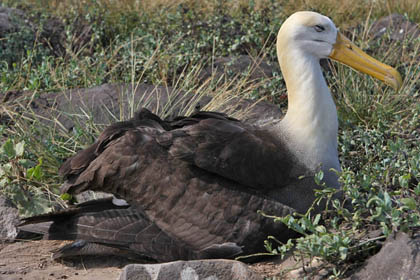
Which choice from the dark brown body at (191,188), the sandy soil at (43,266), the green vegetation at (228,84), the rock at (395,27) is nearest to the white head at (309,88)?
the dark brown body at (191,188)

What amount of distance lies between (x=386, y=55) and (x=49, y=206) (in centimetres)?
378

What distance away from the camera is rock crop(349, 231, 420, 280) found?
3230 millimetres

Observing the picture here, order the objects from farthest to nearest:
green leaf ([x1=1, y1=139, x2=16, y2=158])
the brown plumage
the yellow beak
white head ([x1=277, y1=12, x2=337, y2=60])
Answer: green leaf ([x1=1, y1=139, x2=16, y2=158]), the yellow beak, white head ([x1=277, y1=12, x2=337, y2=60]), the brown plumage

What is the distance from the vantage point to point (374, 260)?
11.1 ft

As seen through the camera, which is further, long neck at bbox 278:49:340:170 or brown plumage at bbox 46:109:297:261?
long neck at bbox 278:49:340:170

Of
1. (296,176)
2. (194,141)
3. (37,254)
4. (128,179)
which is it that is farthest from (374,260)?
(37,254)

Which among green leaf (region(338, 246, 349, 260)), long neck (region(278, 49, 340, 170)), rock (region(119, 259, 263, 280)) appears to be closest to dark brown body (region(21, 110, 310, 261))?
long neck (region(278, 49, 340, 170))

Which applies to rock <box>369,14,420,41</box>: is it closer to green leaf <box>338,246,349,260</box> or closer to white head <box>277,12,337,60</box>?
white head <box>277,12,337,60</box>

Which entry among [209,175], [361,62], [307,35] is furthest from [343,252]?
[361,62]

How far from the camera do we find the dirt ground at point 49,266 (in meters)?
4.17

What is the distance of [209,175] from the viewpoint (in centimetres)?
420

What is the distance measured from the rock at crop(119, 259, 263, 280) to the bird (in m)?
0.37

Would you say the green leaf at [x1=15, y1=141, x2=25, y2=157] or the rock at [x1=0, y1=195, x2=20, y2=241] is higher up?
the green leaf at [x1=15, y1=141, x2=25, y2=157]

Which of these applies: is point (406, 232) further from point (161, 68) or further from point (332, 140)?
point (161, 68)
